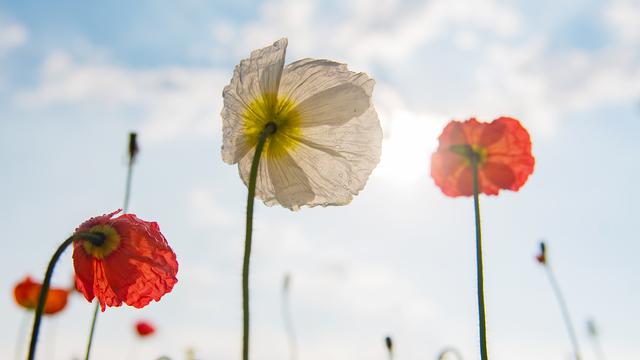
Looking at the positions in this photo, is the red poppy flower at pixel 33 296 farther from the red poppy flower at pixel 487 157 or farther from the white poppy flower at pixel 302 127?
the white poppy flower at pixel 302 127

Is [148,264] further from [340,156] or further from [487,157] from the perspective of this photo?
[487,157]

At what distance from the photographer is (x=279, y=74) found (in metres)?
2.10

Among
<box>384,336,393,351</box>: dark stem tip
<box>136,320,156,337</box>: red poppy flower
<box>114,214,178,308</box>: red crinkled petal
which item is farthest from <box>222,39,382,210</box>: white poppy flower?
<box>136,320,156,337</box>: red poppy flower

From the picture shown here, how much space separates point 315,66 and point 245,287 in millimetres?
914

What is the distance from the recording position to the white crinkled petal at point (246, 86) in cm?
206

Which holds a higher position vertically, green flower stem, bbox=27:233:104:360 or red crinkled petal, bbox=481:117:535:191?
red crinkled petal, bbox=481:117:535:191

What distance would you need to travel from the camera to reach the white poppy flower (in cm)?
208

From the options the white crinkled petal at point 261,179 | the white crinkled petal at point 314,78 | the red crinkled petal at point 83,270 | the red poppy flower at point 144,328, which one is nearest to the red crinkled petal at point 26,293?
the red poppy flower at point 144,328

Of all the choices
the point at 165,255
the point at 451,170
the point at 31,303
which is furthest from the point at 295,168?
the point at 31,303

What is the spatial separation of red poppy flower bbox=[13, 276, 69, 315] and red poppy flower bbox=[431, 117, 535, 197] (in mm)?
5315

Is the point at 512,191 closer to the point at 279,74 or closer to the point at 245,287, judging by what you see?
the point at 279,74

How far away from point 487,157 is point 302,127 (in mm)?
1643

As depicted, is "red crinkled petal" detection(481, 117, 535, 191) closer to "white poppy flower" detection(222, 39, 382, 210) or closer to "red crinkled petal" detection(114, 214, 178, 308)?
"white poppy flower" detection(222, 39, 382, 210)

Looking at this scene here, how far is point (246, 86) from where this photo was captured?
2088 millimetres
